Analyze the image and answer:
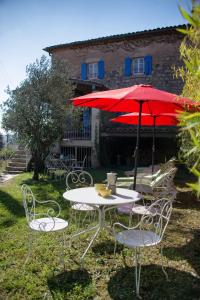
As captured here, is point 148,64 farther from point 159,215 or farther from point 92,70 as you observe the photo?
point 159,215

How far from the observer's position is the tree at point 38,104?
35.3 feet

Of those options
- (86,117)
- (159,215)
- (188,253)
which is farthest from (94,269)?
(86,117)

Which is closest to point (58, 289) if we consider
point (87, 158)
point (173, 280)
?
point (173, 280)

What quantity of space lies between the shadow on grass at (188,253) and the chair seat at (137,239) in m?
0.85

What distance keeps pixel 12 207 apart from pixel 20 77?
224 inches

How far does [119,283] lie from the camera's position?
12.0 feet

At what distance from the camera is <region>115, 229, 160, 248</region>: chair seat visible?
3.56 meters

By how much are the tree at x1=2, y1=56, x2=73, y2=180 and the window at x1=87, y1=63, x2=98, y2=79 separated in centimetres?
742

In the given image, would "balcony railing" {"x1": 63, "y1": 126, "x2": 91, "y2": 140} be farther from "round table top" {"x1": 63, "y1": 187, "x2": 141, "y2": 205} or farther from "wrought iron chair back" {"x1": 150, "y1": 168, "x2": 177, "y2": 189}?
"round table top" {"x1": 63, "y1": 187, "x2": 141, "y2": 205}

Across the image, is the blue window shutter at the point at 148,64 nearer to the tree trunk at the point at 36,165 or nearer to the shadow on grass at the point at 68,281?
the tree trunk at the point at 36,165

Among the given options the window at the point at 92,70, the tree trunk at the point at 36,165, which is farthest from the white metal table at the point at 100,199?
the window at the point at 92,70

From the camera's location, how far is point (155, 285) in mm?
3613

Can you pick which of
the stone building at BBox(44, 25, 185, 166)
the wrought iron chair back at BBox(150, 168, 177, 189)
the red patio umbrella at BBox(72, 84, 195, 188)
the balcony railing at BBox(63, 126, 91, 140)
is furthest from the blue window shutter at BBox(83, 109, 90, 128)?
the wrought iron chair back at BBox(150, 168, 177, 189)

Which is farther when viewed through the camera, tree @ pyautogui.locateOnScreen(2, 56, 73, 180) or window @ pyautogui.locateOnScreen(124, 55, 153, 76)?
window @ pyautogui.locateOnScreen(124, 55, 153, 76)
